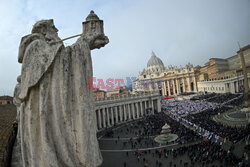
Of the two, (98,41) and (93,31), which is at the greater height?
(93,31)

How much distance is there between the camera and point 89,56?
10.7ft

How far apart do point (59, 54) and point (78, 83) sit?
691 mm

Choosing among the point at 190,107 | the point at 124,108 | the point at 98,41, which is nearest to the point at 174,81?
the point at 190,107

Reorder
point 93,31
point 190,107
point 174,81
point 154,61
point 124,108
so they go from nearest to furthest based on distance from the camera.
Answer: point 93,31
point 124,108
point 190,107
point 174,81
point 154,61

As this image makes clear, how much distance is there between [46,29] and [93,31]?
112 cm

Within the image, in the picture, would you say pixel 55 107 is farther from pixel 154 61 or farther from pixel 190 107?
pixel 154 61

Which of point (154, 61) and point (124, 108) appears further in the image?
point (154, 61)

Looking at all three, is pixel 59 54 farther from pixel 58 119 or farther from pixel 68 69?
pixel 58 119

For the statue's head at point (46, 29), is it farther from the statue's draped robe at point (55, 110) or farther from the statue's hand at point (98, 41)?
the statue's hand at point (98, 41)

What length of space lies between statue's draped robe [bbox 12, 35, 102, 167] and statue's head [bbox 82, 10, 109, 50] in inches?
18.4

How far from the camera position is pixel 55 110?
283 cm

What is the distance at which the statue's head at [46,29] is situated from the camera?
3.39m

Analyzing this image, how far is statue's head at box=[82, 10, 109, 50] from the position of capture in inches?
135

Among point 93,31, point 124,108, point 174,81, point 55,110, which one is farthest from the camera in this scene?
point 174,81
